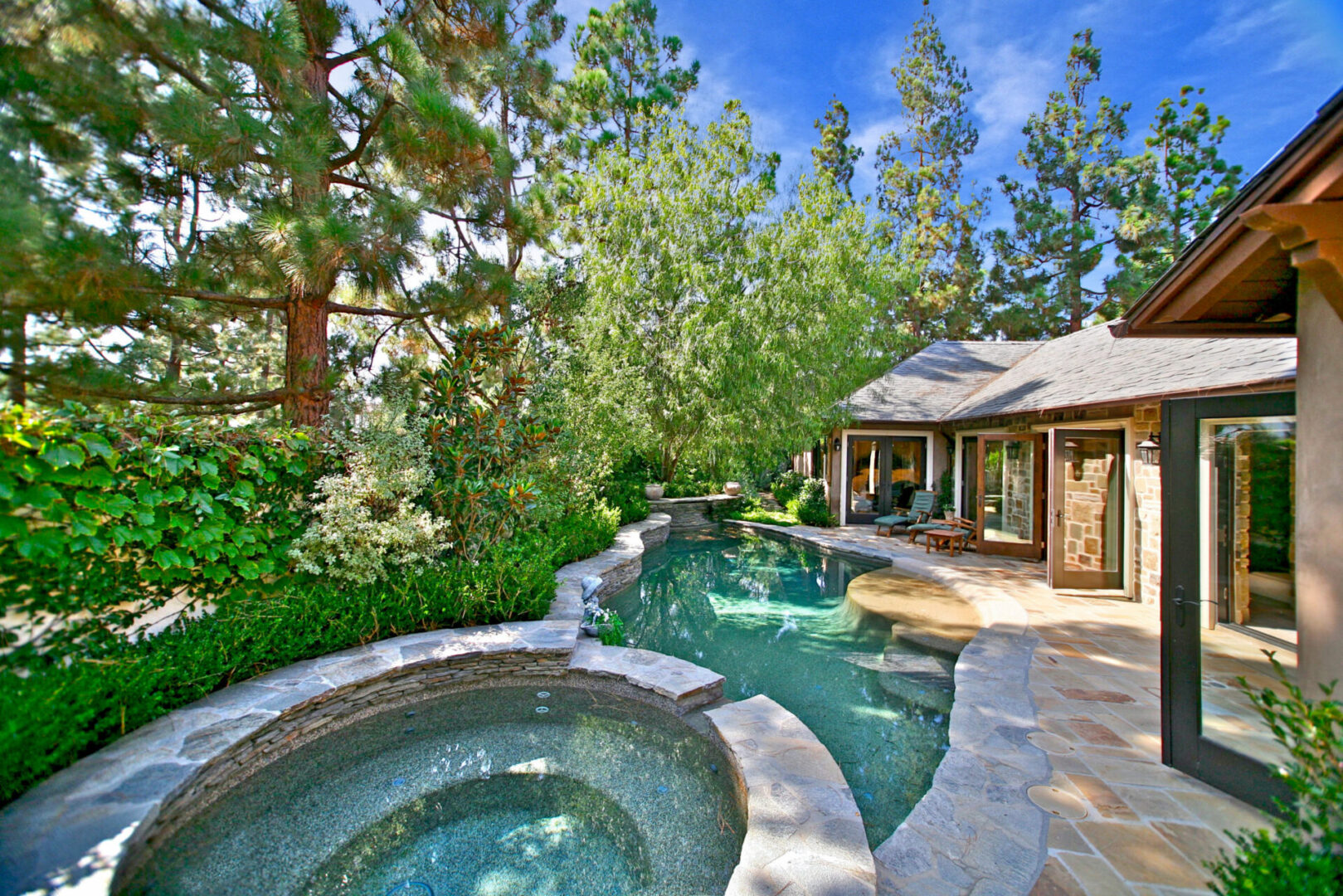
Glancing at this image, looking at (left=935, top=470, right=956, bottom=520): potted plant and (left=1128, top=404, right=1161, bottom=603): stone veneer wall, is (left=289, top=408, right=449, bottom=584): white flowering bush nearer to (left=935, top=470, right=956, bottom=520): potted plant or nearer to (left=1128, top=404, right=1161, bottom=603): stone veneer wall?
(left=1128, top=404, right=1161, bottom=603): stone veneer wall

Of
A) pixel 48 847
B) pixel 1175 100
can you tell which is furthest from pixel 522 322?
pixel 1175 100

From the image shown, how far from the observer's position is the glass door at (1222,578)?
3238mm

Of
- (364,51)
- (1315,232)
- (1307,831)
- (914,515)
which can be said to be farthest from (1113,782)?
(914,515)

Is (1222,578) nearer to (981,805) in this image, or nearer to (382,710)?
(981,805)

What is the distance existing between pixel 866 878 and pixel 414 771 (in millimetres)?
3015

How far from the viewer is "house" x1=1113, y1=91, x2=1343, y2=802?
236 centimetres

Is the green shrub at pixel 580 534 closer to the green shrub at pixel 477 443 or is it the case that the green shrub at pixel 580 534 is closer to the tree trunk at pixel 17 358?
the green shrub at pixel 477 443

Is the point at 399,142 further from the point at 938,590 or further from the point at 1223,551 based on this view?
the point at 938,590

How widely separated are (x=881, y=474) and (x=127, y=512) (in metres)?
14.8

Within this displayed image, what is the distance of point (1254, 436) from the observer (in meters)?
3.44

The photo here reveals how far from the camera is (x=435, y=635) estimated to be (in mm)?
5297

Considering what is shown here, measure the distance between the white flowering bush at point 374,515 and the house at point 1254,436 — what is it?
20.0 feet

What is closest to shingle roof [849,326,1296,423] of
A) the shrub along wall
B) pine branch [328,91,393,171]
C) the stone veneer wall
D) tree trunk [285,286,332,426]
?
the stone veneer wall

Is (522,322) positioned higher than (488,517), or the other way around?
(522,322)
